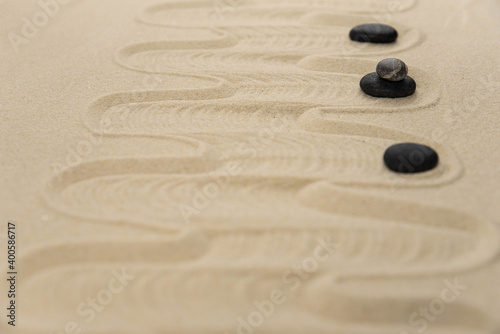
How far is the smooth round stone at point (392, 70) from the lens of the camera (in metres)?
2.35

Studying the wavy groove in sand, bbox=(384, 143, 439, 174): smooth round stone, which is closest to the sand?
bbox=(384, 143, 439, 174): smooth round stone

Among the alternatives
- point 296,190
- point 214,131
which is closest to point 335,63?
point 214,131

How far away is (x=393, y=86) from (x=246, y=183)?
3.28 ft

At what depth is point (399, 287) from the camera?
1.49 meters

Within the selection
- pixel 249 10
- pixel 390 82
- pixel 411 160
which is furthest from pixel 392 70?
pixel 249 10

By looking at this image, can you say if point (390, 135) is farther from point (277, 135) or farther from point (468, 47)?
point (468, 47)

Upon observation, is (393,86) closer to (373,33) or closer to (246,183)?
(373,33)

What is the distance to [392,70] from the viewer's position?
235 cm

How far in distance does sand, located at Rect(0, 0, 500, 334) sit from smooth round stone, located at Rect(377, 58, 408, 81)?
0.39ft

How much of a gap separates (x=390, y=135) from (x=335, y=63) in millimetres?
742

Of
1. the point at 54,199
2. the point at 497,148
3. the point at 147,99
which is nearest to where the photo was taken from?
the point at 54,199

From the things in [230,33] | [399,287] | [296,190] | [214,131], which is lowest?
[399,287]

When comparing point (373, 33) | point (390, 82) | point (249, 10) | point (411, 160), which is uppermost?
point (249, 10)

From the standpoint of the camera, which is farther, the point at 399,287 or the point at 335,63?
the point at 335,63
